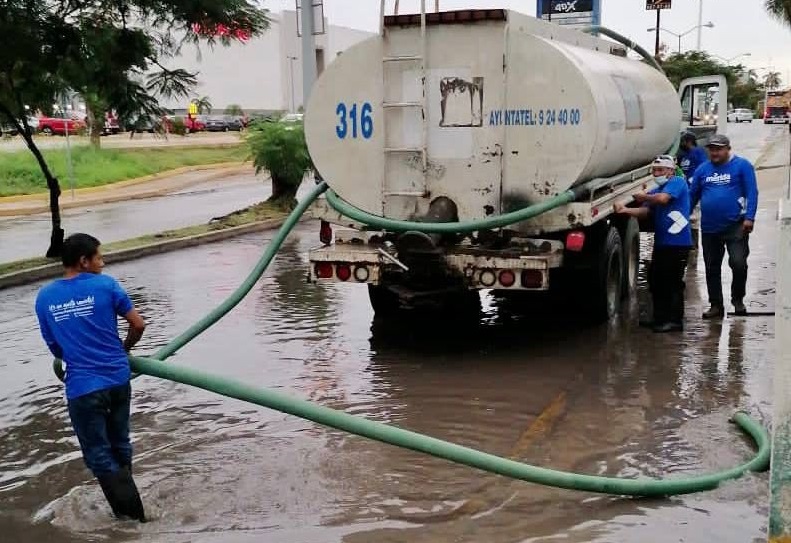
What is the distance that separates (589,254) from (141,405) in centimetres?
424

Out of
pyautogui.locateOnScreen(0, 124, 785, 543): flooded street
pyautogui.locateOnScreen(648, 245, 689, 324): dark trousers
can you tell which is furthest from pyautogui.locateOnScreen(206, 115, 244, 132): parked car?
pyautogui.locateOnScreen(648, 245, 689, 324): dark trousers

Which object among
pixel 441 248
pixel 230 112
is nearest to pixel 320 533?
pixel 441 248

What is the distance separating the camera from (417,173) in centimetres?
774

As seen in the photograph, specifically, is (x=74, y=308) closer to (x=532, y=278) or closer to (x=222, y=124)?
(x=532, y=278)

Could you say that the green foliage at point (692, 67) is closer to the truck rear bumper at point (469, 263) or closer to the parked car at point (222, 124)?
the parked car at point (222, 124)

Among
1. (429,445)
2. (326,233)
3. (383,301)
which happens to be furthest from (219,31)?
(429,445)

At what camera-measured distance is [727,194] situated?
8.71 m

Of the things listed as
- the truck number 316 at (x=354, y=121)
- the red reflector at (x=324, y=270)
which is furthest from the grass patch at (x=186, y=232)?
the truck number 316 at (x=354, y=121)

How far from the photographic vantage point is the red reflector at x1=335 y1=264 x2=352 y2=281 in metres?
7.78

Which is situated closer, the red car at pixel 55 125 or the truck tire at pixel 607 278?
the truck tire at pixel 607 278

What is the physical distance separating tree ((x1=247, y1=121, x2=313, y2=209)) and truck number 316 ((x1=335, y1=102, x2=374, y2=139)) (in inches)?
442

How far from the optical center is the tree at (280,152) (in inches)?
754

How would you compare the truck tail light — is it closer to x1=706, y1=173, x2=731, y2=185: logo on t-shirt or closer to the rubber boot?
the rubber boot

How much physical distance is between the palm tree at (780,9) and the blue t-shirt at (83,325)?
1966 inches
